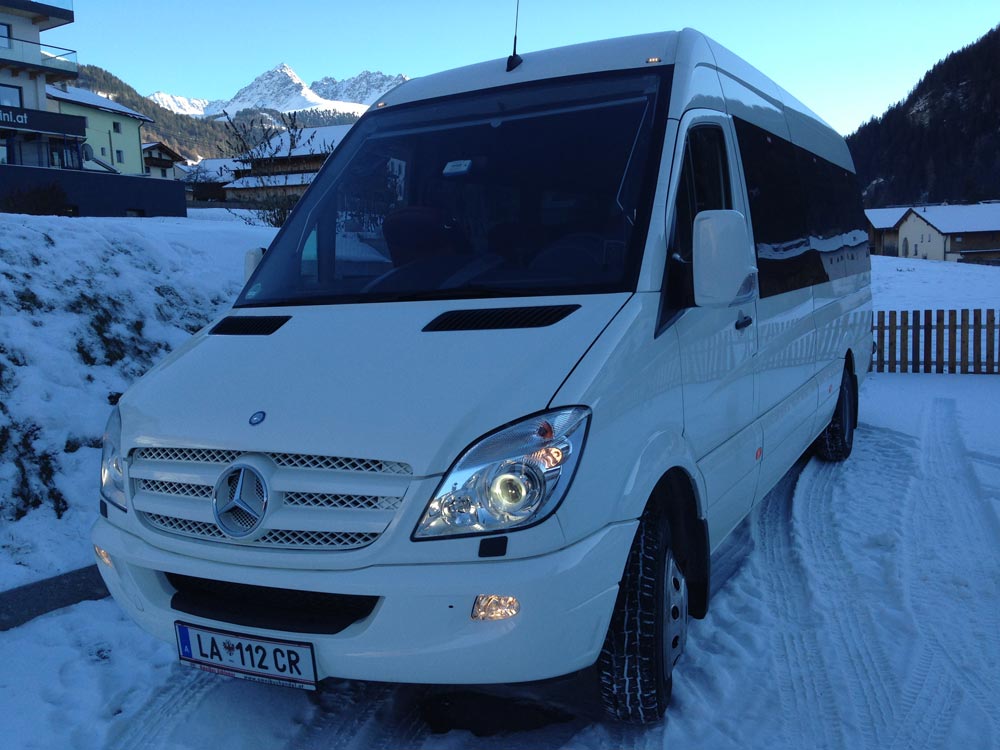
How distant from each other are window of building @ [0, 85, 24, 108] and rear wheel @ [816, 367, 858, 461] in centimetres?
4585

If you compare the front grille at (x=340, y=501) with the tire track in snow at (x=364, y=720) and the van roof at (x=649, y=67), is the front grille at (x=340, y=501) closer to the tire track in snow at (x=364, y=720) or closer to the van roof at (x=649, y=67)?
the tire track in snow at (x=364, y=720)

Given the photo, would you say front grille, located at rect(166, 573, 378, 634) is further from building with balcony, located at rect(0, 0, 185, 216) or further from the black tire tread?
building with balcony, located at rect(0, 0, 185, 216)

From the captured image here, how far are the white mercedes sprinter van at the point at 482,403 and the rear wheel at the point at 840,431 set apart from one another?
2.68 m

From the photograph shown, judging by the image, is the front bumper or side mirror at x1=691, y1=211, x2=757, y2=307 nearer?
the front bumper

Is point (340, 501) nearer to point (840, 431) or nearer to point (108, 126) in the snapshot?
point (840, 431)

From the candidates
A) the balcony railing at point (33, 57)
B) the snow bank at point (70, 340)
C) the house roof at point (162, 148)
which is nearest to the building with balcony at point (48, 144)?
the balcony railing at point (33, 57)

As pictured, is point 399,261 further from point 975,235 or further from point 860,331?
point 975,235

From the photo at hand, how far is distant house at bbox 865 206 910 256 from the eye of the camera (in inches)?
3954

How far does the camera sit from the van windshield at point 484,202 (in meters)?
3.25

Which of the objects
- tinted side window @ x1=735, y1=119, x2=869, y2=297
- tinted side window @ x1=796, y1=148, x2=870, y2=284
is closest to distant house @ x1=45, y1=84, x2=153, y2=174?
tinted side window @ x1=796, y1=148, x2=870, y2=284

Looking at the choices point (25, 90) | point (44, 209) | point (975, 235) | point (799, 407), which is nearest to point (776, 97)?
point (799, 407)

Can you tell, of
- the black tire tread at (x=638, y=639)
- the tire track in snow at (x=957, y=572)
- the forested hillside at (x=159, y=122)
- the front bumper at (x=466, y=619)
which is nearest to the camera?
the front bumper at (x=466, y=619)

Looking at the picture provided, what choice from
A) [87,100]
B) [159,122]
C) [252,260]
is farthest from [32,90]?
[159,122]

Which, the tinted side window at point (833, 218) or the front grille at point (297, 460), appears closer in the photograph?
the front grille at point (297, 460)
